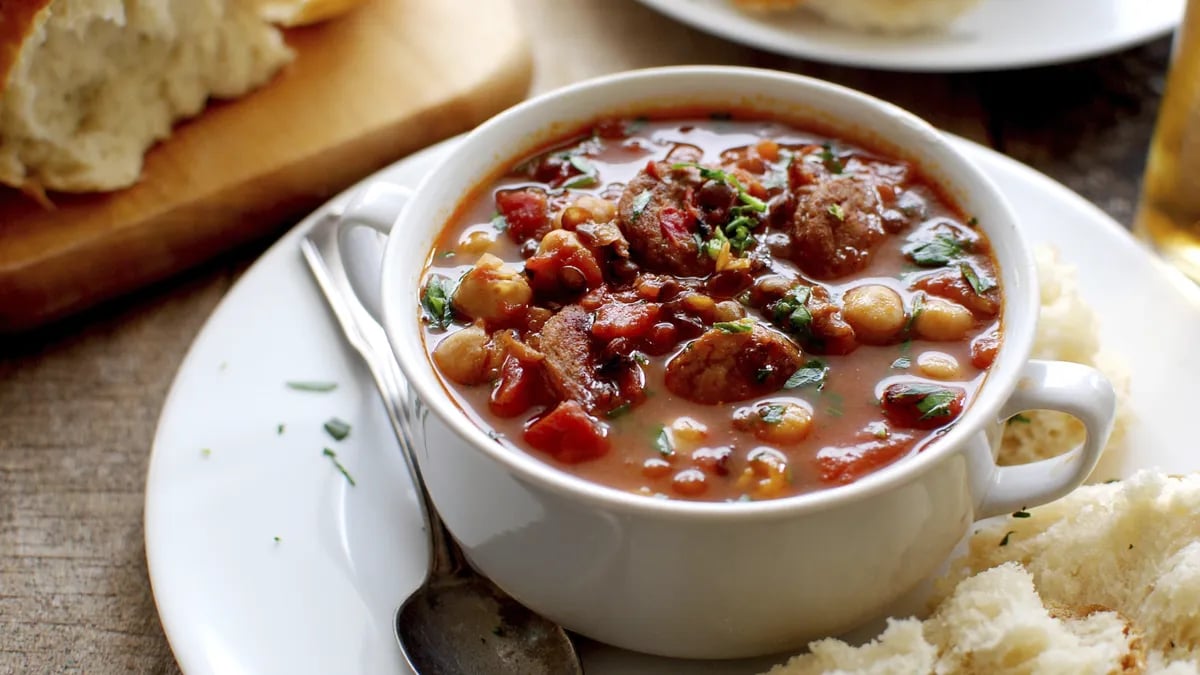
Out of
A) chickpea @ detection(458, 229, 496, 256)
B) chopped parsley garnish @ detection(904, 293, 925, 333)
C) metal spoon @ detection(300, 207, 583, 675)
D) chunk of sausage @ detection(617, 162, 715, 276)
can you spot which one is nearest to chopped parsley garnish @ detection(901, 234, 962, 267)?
chopped parsley garnish @ detection(904, 293, 925, 333)

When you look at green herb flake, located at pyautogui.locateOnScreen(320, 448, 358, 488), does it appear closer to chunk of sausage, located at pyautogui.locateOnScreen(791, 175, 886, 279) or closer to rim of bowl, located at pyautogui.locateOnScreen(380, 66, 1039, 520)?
rim of bowl, located at pyautogui.locateOnScreen(380, 66, 1039, 520)

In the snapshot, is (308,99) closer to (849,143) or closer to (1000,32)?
(849,143)

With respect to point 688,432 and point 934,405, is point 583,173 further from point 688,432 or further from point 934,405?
point 934,405

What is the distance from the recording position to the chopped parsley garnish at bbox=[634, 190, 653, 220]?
2.66 metres

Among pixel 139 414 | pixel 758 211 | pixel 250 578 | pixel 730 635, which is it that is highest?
pixel 758 211

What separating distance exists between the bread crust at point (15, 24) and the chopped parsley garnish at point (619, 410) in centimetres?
222

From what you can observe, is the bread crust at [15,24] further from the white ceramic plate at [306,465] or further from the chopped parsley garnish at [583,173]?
the chopped parsley garnish at [583,173]

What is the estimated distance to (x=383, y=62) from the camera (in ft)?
13.9

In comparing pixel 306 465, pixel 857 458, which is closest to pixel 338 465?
pixel 306 465

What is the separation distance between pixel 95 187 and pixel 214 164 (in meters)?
0.37

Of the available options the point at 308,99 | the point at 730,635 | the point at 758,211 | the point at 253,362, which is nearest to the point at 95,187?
the point at 308,99

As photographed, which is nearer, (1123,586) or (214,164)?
(1123,586)

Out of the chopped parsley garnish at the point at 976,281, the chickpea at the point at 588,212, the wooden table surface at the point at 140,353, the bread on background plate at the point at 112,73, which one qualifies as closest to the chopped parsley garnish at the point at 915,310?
the chopped parsley garnish at the point at 976,281

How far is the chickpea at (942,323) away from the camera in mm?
2471
